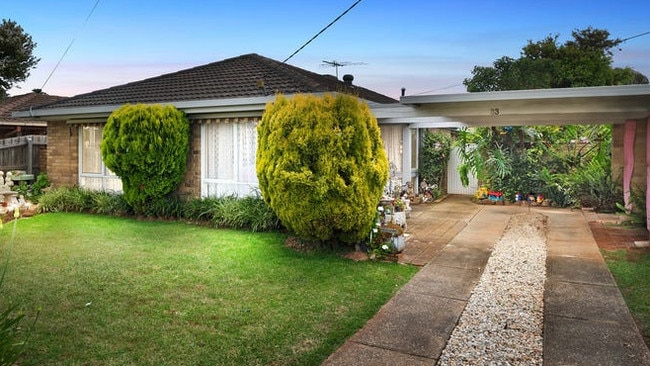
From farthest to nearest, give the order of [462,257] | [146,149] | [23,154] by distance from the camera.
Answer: [23,154] → [146,149] → [462,257]

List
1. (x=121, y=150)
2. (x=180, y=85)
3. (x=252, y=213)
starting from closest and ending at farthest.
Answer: (x=252, y=213) < (x=121, y=150) < (x=180, y=85)

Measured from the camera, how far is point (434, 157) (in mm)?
16062

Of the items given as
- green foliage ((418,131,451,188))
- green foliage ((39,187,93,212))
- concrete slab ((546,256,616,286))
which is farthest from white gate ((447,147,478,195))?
green foliage ((39,187,93,212))

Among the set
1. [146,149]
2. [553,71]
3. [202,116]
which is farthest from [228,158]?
[553,71]

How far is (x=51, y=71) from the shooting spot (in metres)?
12.9

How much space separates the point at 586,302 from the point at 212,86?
9.35m

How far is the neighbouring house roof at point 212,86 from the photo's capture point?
33.9ft

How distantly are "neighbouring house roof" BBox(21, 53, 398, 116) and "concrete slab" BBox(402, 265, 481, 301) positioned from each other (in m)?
4.14

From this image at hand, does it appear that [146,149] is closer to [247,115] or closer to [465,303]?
[247,115]

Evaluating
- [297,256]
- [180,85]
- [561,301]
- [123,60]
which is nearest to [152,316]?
[297,256]

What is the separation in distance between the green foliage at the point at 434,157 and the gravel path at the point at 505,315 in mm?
7863

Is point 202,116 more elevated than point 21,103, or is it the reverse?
point 21,103

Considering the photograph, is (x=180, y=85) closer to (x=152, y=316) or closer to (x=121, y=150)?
(x=121, y=150)

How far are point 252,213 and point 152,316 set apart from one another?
15.7ft
